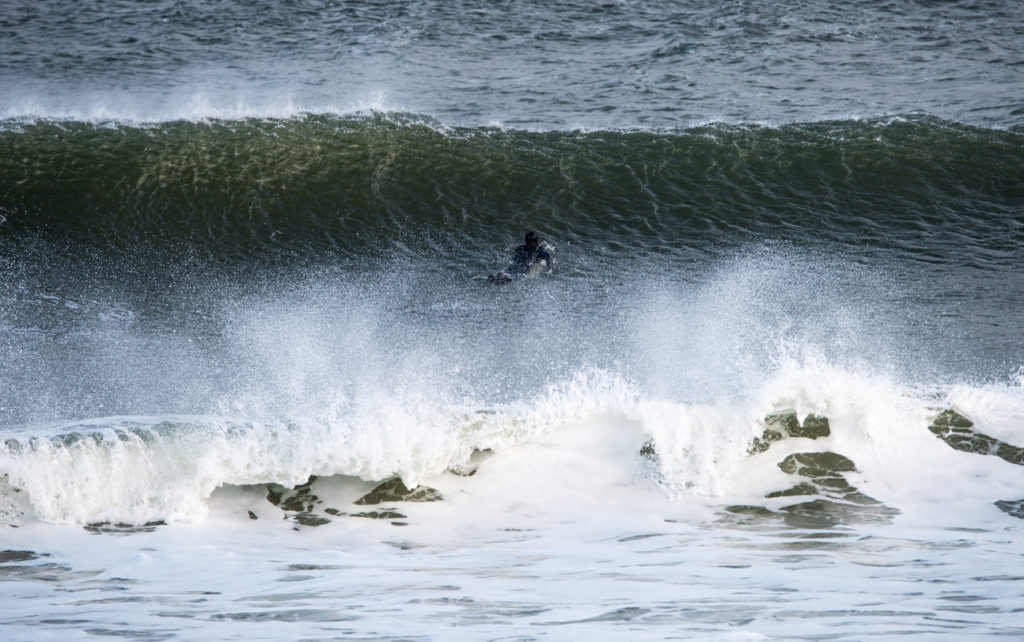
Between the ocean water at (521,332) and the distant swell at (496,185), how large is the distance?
7 centimetres

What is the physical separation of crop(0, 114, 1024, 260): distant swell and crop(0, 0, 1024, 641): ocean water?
0.23 ft

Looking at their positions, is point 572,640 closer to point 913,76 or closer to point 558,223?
point 558,223

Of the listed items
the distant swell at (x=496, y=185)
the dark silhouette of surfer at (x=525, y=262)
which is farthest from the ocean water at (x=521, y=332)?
the dark silhouette of surfer at (x=525, y=262)

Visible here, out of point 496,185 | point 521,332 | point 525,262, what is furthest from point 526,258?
point 496,185

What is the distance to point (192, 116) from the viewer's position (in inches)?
602

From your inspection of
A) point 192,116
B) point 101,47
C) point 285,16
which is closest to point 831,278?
point 192,116

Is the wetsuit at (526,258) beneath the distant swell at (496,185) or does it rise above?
beneath

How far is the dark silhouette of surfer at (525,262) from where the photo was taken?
10.7 meters

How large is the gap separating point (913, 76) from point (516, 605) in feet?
49.7

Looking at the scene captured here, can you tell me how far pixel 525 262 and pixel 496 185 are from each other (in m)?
2.80

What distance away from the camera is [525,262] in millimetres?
10781

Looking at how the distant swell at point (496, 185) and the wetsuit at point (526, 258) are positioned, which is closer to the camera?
the wetsuit at point (526, 258)

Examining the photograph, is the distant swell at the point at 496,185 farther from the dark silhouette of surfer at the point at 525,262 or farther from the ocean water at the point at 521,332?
the dark silhouette of surfer at the point at 525,262

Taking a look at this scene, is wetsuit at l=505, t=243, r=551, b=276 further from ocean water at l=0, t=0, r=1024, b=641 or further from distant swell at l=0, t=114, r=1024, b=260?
distant swell at l=0, t=114, r=1024, b=260
